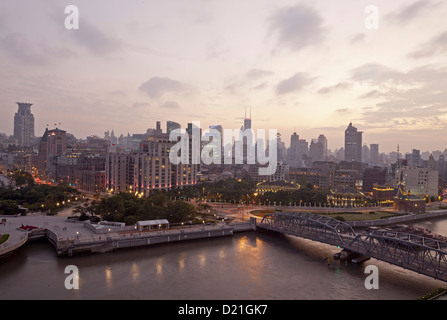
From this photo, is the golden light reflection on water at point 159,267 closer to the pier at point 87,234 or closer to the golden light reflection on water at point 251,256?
the pier at point 87,234

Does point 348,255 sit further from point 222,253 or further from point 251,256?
point 222,253

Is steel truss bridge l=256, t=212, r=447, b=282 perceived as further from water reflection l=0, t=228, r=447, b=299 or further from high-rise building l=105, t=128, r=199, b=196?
high-rise building l=105, t=128, r=199, b=196

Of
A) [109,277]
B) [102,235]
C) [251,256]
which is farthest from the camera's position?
[102,235]

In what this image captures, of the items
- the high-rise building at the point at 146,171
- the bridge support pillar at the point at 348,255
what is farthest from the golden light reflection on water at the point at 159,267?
the high-rise building at the point at 146,171

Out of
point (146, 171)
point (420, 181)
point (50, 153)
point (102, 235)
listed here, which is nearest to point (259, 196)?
point (146, 171)

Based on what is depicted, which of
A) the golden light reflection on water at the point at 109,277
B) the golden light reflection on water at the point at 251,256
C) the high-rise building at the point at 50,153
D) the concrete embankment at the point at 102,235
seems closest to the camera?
the golden light reflection on water at the point at 109,277

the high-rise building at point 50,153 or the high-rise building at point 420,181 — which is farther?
the high-rise building at point 50,153
